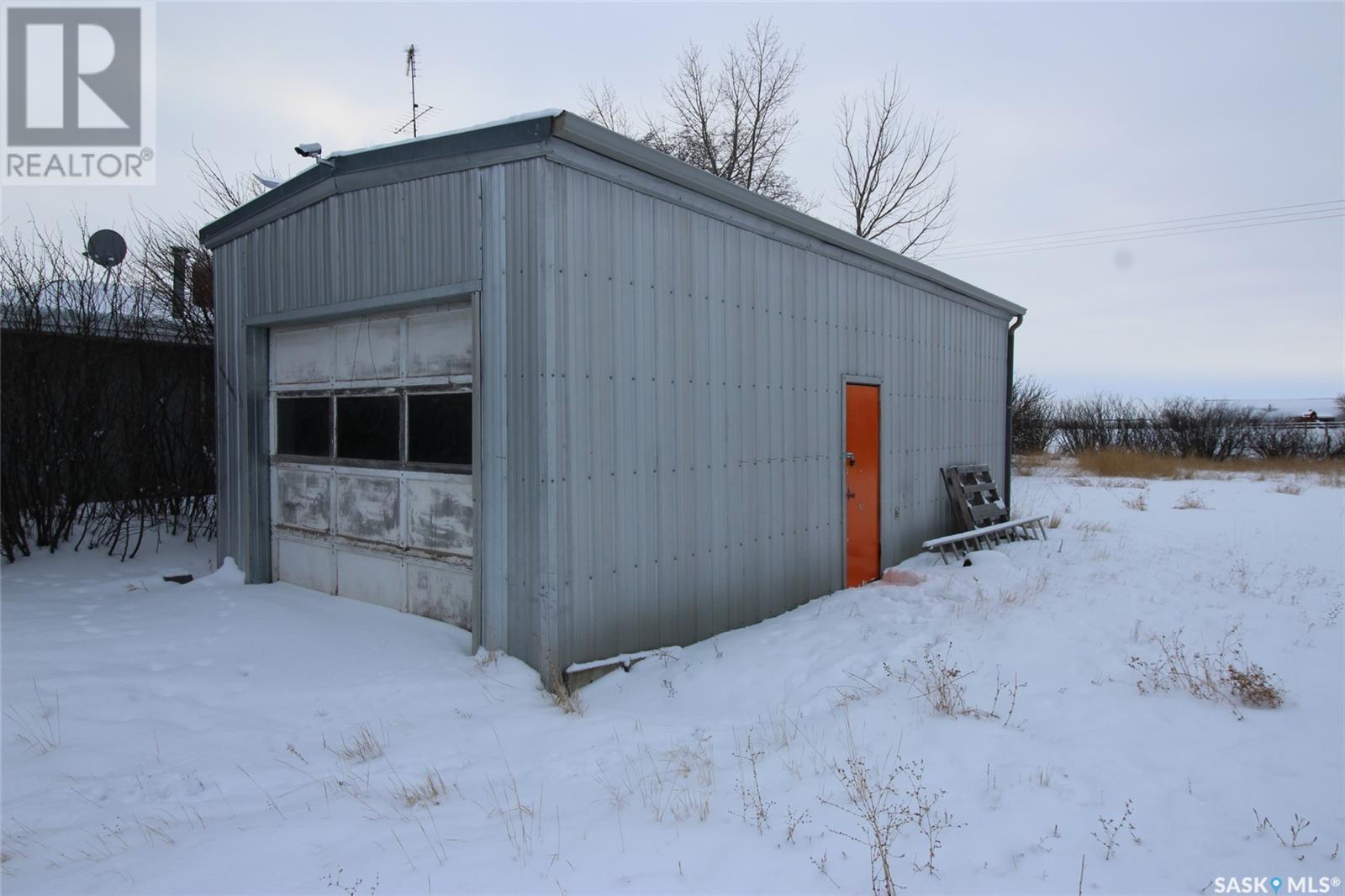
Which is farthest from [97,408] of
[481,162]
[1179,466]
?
[1179,466]

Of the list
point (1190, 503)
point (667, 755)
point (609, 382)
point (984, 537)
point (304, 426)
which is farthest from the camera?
point (1190, 503)

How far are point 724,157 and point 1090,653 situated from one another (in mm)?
18782

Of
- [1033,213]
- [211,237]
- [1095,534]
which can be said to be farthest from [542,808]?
[1033,213]

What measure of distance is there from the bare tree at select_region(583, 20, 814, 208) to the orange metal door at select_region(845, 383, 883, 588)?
14677mm

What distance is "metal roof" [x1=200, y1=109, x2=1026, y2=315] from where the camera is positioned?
438cm

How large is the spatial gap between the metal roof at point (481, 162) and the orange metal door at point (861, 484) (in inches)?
63.8

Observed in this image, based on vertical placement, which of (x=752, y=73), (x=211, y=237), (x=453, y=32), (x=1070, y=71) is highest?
(x=752, y=73)

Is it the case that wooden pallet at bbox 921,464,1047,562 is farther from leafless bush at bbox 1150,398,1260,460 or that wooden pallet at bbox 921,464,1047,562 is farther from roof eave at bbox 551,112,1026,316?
leafless bush at bbox 1150,398,1260,460

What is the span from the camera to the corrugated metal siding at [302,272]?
4.89 meters

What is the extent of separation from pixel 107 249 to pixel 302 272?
17.1 feet

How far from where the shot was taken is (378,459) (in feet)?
18.9

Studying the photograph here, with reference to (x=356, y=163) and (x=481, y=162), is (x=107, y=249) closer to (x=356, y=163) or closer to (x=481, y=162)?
(x=356, y=163)

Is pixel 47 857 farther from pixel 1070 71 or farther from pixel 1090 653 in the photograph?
pixel 1070 71

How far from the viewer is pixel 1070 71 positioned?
1038cm
